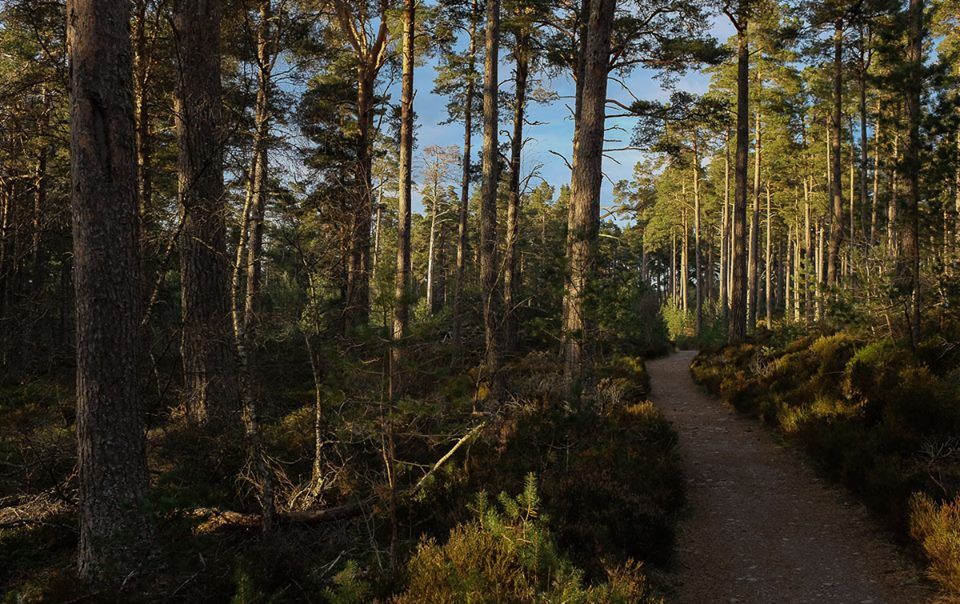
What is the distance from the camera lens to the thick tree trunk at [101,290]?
155 inches

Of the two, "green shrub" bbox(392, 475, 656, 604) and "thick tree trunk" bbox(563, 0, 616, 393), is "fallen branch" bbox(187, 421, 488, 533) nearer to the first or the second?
"green shrub" bbox(392, 475, 656, 604)

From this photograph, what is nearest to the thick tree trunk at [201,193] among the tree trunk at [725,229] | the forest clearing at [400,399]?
the forest clearing at [400,399]

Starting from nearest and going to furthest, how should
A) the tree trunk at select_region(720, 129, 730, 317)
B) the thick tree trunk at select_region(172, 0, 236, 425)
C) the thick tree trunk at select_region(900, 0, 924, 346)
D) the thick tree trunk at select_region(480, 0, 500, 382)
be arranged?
the thick tree trunk at select_region(172, 0, 236, 425), the thick tree trunk at select_region(900, 0, 924, 346), the thick tree trunk at select_region(480, 0, 500, 382), the tree trunk at select_region(720, 129, 730, 317)

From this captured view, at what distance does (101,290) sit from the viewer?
400 centimetres

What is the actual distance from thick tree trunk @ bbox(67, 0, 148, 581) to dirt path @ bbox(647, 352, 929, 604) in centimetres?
437

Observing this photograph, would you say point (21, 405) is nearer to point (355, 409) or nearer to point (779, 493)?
point (355, 409)

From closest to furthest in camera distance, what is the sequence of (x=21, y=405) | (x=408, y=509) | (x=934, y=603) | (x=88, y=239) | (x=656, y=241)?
(x=934, y=603)
(x=88, y=239)
(x=408, y=509)
(x=21, y=405)
(x=656, y=241)

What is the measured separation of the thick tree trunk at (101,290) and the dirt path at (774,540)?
14.3ft

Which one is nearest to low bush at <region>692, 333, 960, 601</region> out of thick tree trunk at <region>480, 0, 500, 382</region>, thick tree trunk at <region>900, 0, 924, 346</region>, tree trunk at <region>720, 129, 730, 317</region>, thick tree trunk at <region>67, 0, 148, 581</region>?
thick tree trunk at <region>900, 0, 924, 346</region>

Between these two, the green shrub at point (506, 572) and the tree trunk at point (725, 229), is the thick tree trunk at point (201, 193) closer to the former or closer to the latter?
the green shrub at point (506, 572)

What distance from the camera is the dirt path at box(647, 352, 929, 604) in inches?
164

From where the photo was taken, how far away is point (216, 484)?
6.10m

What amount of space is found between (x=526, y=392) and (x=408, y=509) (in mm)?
3533

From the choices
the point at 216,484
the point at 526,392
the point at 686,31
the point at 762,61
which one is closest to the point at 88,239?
the point at 216,484
